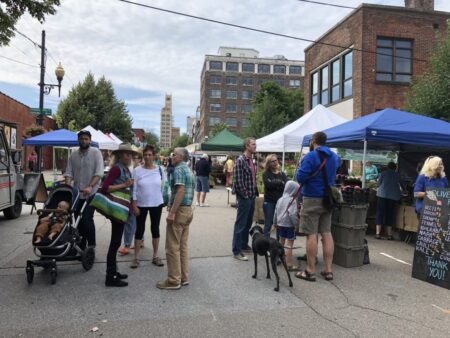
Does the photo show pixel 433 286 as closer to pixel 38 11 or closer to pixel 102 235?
pixel 102 235

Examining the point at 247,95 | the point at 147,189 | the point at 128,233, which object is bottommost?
the point at 128,233

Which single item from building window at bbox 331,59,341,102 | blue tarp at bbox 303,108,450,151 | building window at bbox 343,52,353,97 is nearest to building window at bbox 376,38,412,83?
building window at bbox 343,52,353,97

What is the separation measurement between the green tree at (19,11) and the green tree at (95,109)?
3139 centimetres

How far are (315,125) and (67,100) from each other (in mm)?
32950

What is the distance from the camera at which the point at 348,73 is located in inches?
855

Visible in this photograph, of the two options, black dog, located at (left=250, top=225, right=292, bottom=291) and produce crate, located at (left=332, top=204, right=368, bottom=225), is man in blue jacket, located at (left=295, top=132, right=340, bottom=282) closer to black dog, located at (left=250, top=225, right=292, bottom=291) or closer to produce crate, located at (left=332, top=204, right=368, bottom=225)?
black dog, located at (left=250, top=225, right=292, bottom=291)

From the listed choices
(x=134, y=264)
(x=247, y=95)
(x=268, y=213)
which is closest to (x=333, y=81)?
(x=268, y=213)

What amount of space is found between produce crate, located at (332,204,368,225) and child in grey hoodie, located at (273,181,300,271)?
0.74 meters

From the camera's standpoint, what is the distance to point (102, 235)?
8.55 meters

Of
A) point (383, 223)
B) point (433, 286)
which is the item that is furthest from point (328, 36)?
point (433, 286)

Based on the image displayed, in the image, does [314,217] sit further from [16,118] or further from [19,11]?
[16,118]

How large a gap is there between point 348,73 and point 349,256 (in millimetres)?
17294

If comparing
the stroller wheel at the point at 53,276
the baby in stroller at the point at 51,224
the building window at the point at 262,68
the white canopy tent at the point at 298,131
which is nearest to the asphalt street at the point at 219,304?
the stroller wheel at the point at 53,276

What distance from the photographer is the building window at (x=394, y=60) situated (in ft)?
67.3
